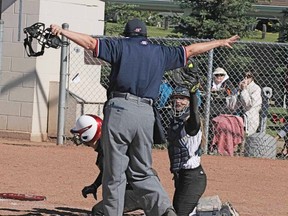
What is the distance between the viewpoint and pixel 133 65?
7.18 m

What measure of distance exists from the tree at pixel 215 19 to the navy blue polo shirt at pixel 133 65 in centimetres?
1440

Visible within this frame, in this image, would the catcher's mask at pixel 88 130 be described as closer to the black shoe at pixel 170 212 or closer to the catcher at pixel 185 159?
the catcher at pixel 185 159

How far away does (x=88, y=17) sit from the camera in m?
16.8

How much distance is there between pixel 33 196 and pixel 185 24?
1378cm

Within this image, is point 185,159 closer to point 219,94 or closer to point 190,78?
point 190,78

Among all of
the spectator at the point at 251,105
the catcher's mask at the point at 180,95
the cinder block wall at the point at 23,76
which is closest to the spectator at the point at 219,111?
the spectator at the point at 251,105

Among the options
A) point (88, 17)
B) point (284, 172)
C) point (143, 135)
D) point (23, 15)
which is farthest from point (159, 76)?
point (88, 17)

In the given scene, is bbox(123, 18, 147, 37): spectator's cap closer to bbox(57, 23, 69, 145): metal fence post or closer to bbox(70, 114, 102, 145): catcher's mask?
bbox(70, 114, 102, 145): catcher's mask

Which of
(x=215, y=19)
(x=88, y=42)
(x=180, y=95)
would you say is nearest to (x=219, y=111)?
(x=180, y=95)

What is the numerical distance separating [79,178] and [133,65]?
13.2ft

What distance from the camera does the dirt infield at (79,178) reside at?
905 cm

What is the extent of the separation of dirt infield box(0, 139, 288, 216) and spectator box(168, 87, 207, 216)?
119cm

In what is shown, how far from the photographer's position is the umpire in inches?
281

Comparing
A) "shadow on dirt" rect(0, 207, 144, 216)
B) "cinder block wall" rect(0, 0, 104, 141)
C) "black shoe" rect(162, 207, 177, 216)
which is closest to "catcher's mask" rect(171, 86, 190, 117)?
"black shoe" rect(162, 207, 177, 216)
